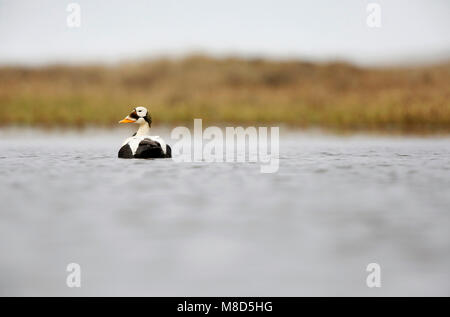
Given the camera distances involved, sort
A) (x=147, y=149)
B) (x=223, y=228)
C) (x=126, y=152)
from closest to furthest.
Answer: (x=223, y=228), (x=147, y=149), (x=126, y=152)

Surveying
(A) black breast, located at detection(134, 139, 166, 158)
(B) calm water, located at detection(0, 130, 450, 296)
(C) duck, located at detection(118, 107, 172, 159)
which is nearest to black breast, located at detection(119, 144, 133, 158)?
(C) duck, located at detection(118, 107, 172, 159)

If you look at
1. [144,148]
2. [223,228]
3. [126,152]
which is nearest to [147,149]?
[144,148]

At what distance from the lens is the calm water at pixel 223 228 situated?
5.13m

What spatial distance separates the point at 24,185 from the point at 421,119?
61.1ft

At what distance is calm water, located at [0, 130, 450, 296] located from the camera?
513 cm

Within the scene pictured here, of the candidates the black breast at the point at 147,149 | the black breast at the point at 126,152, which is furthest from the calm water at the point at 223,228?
the black breast at the point at 126,152

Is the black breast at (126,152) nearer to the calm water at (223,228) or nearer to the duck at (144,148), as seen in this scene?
the duck at (144,148)

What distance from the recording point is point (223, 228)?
6.80 m

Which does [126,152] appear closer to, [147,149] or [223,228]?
[147,149]

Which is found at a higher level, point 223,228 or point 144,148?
point 144,148

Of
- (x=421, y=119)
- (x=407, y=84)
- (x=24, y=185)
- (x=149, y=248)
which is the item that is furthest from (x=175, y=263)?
(x=407, y=84)

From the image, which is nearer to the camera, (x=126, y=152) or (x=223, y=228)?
(x=223, y=228)

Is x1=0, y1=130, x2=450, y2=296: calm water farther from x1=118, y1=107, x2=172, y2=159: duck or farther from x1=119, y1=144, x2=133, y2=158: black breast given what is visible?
x1=119, y1=144, x2=133, y2=158: black breast

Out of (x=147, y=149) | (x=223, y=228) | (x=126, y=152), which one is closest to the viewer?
(x=223, y=228)
